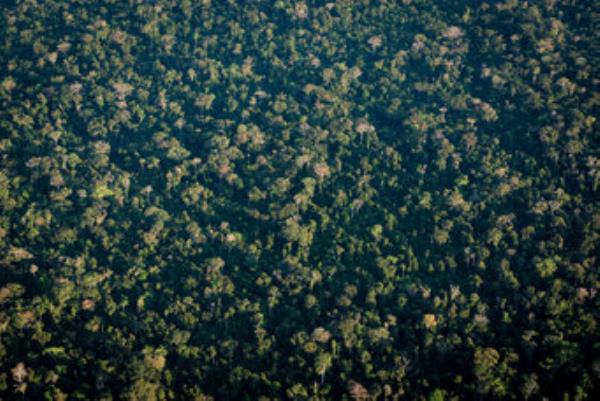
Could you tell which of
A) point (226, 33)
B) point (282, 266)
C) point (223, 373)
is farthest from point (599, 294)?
point (226, 33)

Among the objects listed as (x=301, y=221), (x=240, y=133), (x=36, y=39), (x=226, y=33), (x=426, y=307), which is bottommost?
(x=426, y=307)

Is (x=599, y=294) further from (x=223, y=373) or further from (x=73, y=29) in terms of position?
(x=73, y=29)

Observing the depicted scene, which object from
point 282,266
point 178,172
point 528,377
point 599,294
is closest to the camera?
point 528,377

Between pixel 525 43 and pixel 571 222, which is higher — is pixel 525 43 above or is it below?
above

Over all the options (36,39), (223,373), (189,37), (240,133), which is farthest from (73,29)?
(223,373)

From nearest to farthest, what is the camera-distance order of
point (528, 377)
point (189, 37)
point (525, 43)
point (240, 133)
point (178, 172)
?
point (528, 377), point (178, 172), point (240, 133), point (525, 43), point (189, 37)

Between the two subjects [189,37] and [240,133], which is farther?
[189,37]

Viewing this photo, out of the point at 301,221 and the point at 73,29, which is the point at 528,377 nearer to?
the point at 301,221
